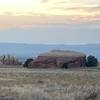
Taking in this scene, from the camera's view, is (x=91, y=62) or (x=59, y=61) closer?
(x=59, y=61)

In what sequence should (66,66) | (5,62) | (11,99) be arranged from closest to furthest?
(11,99) → (66,66) → (5,62)

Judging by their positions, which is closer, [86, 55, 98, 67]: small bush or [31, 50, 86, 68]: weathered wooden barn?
[31, 50, 86, 68]: weathered wooden barn

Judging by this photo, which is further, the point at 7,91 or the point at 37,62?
the point at 37,62

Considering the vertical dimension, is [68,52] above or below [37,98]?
above

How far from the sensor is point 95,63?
7419cm

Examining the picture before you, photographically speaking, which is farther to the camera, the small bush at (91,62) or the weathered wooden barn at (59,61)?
the small bush at (91,62)

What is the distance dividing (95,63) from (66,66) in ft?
23.1

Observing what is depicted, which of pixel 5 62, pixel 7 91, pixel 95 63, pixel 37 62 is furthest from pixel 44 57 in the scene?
pixel 7 91

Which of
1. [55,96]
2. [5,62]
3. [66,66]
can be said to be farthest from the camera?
[5,62]

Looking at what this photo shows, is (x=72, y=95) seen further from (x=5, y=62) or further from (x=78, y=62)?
(x=5, y=62)

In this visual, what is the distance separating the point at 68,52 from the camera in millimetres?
78062

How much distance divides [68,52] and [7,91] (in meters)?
49.3

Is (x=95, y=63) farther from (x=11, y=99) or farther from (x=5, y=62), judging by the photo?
(x=11, y=99)

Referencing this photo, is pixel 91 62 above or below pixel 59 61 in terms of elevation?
below
